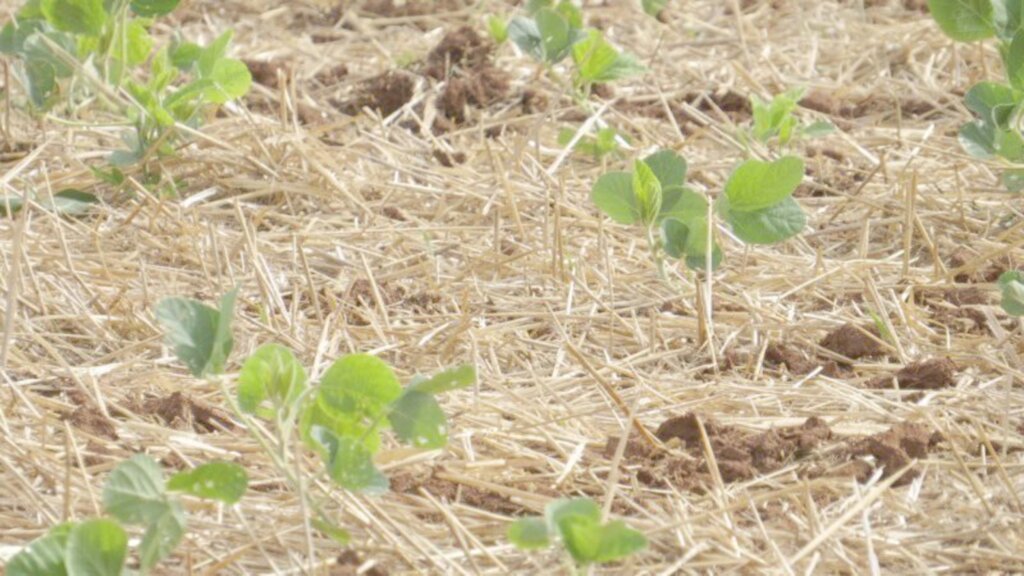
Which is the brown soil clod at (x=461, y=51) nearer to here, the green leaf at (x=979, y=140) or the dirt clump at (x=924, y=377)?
the green leaf at (x=979, y=140)

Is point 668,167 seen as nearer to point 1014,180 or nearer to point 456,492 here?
point 1014,180

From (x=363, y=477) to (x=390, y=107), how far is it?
1.89 metres

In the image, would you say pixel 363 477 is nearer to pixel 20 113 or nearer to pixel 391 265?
pixel 391 265

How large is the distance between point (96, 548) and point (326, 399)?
1.02 feet

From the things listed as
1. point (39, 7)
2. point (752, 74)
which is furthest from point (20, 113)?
point (752, 74)

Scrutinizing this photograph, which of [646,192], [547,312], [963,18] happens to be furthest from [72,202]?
[963,18]

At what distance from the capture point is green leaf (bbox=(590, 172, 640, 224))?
2.24 meters

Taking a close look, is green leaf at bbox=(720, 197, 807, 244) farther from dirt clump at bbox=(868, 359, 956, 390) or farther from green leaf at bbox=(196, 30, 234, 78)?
green leaf at bbox=(196, 30, 234, 78)

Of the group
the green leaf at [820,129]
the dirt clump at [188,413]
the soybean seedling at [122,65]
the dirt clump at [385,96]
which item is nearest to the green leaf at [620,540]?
the dirt clump at [188,413]

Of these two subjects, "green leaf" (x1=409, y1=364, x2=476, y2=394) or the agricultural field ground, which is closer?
"green leaf" (x1=409, y1=364, x2=476, y2=394)

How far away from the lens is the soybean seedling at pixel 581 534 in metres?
1.36

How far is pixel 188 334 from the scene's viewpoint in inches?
63.1

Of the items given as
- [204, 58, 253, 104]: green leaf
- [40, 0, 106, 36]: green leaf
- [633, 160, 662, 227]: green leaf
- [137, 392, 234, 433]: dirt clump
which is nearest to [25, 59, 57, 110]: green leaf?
[40, 0, 106, 36]: green leaf

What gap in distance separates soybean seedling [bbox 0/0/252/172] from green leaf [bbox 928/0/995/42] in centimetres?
118
